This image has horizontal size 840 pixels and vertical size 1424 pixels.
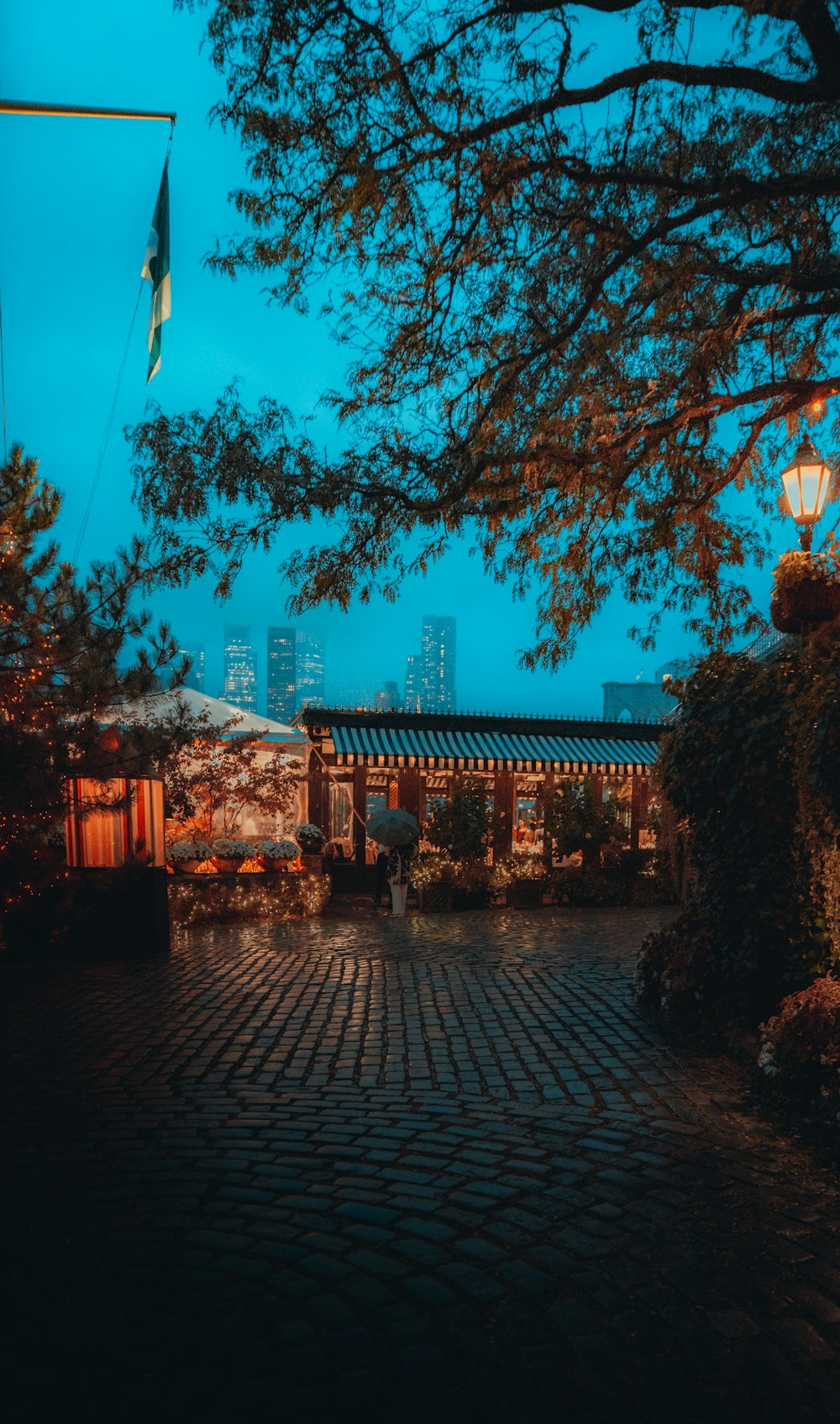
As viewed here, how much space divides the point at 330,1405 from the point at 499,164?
6495 mm

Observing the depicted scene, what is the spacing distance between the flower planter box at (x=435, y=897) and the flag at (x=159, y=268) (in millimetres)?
9149

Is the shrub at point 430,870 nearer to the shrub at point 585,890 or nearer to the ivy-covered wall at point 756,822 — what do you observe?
the shrub at point 585,890

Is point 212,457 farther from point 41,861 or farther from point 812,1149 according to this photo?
point 812,1149

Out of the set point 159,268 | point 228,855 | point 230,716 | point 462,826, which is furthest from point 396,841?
point 159,268

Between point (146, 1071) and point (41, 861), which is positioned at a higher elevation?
point (41, 861)

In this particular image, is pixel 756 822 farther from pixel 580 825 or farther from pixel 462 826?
pixel 580 825

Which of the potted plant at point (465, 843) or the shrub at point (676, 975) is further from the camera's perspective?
the potted plant at point (465, 843)

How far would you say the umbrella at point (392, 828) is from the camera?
14578mm

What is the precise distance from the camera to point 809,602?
625 cm

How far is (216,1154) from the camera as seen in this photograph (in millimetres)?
4270

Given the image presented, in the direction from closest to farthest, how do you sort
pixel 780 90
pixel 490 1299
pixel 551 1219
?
pixel 490 1299, pixel 551 1219, pixel 780 90

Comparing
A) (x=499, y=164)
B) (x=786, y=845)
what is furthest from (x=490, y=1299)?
(x=499, y=164)

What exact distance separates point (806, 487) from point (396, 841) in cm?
923

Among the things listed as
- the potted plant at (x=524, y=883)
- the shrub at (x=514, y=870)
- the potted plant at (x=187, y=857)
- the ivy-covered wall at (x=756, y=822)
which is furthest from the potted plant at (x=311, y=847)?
the ivy-covered wall at (x=756, y=822)
